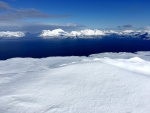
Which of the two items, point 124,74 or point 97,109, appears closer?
point 97,109

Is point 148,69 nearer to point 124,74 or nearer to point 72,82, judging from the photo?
point 124,74

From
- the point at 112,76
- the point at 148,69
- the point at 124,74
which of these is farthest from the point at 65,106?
the point at 148,69

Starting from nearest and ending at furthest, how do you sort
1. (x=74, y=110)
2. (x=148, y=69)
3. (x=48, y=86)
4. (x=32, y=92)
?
1. (x=74, y=110)
2. (x=32, y=92)
3. (x=48, y=86)
4. (x=148, y=69)

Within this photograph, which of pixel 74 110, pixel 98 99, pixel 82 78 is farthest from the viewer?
pixel 82 78

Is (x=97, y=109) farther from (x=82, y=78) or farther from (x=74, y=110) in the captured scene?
(x=82, y=78)

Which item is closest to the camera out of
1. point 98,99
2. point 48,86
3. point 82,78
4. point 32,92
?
point 98,99

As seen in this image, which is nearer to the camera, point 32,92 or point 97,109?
point 97,109

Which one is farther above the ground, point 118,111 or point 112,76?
point 112,76

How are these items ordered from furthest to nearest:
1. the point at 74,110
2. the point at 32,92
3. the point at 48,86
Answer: the point at 48,86 < the point at 32,92 < the point at 74,110

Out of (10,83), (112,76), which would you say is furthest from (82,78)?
(10,83)
